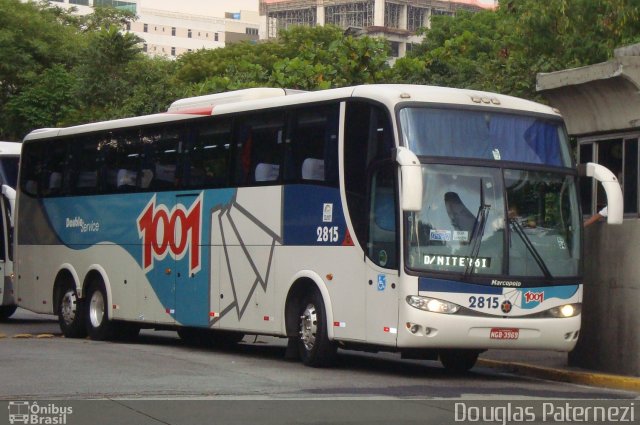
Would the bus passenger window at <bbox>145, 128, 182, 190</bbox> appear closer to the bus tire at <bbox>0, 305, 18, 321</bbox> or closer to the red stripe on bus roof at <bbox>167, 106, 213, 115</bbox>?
the red stripe on bus roof at <bbox>167, 106, 213, 115</bbox>

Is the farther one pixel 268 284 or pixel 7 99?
pixel 7 99

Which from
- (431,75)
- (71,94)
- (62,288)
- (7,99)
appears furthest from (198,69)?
(62,288)

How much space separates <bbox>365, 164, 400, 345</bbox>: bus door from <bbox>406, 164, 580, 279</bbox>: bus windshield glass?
36 cm

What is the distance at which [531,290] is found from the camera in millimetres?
15438

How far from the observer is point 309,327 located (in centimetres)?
1686

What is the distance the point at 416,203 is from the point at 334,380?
7.28ft

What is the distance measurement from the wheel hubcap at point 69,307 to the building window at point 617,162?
907 centimetres

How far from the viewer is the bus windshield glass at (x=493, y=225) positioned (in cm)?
1509

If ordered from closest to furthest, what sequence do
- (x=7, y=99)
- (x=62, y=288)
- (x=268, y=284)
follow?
(x=268, y=284)
(x=62, y=288)
(x=7, y=99)

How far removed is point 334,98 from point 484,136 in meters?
2.05

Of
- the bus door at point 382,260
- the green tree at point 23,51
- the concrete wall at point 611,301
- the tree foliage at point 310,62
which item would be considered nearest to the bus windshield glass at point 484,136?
the bus door at point 382,260

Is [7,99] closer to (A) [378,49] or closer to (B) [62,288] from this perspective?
(A) [378,49]

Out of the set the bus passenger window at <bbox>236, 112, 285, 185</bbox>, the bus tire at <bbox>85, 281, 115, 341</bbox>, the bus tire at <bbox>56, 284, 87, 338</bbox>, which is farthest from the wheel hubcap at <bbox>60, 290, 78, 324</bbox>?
the bus passenger window at <bbox>236, 112, 285, 185</bbox>

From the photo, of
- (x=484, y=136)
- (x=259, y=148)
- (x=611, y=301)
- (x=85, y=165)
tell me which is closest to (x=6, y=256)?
(x=85, y=165)
